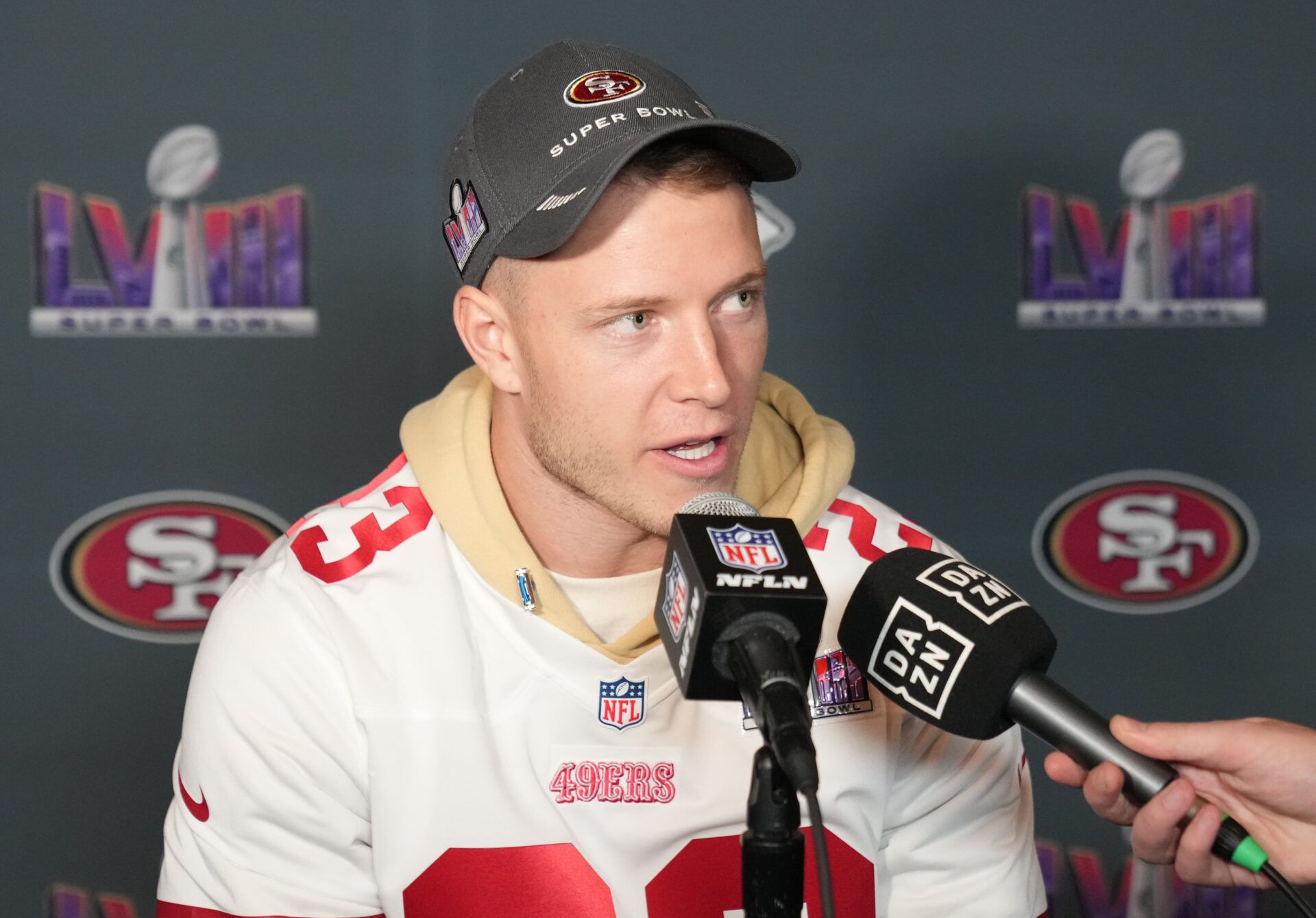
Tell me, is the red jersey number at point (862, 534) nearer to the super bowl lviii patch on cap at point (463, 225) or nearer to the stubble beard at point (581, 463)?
the stubble beard at point (581, 463)

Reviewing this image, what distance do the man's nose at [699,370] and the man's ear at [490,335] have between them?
196 millimetres

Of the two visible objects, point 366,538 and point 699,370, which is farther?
point 366,538

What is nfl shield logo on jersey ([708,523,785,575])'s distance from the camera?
0.80 m

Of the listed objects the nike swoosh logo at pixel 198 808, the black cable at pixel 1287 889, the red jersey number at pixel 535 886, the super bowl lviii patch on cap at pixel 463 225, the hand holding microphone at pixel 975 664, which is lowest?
the red jersey number at pixel 535 886

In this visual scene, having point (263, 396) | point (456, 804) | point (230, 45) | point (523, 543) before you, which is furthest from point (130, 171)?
point (456, 804)

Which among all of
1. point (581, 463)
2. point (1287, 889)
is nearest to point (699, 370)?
point (581, 463)

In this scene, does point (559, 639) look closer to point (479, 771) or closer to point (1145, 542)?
point (479, 771)

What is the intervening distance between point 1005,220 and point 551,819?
3.98 ft

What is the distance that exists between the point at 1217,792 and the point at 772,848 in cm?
44

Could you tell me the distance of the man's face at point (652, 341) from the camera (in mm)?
1206

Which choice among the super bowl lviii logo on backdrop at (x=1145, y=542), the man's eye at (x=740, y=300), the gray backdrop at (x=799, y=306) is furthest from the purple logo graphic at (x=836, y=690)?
the super bowl lviii logo on backdrop at (x=1145, y=542)

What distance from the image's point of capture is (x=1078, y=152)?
207 centimetres

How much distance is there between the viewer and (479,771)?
1.27 metres

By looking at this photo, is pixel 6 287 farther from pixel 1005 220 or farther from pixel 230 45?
pixel 1005 220
